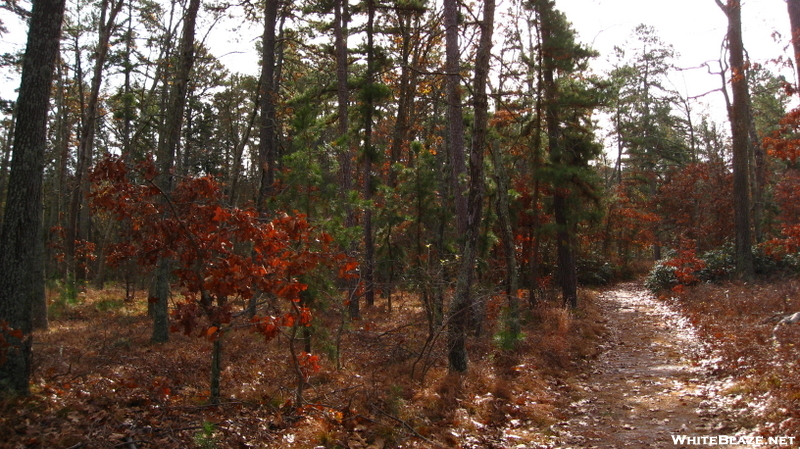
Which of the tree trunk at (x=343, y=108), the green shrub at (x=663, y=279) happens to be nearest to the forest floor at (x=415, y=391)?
the tree trunk at (x=343, y=108)

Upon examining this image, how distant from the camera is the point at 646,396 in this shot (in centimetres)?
845

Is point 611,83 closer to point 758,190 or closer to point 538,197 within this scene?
point 538,197

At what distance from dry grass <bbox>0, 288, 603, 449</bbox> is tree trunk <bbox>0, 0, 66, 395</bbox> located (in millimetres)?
534

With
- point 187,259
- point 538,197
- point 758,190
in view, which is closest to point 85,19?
point 538,197

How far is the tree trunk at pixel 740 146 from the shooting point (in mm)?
17531

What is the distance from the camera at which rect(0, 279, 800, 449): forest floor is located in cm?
575

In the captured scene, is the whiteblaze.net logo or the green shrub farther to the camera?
the green shrub

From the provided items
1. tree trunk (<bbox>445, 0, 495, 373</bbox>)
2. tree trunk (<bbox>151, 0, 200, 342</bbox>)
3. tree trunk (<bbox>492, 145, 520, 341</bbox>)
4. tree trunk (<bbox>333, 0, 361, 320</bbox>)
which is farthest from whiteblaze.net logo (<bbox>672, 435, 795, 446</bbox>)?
tree trunk (<bbox>333, 0, 361, 320</bbox>)

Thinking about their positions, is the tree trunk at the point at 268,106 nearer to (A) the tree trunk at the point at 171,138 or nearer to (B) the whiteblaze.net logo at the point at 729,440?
(A) the tree trunk at the point at 171,138

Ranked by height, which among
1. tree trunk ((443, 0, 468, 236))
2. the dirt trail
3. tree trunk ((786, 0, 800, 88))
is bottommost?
the dirt trail

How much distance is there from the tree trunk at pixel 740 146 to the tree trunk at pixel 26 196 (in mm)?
18918

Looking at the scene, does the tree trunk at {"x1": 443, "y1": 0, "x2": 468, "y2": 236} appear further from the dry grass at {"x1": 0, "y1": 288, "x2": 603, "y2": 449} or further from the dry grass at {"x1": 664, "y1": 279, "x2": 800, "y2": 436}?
the dry grass at {"x1": 664, "y1": 279, "x2": 800, "y2": 436}

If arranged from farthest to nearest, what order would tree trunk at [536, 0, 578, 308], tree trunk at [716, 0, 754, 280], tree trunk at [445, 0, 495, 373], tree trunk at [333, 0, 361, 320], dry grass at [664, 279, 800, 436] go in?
tree trunk at [716, 0, 754, 280], tree trunk at [536, 0, 578, 308], tree trunk at [333, 0, 361, 320], tree trunk at [445, 0, 495, 373], dry grass at [664, 279, 800, 436]

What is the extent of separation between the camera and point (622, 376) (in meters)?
9.87
